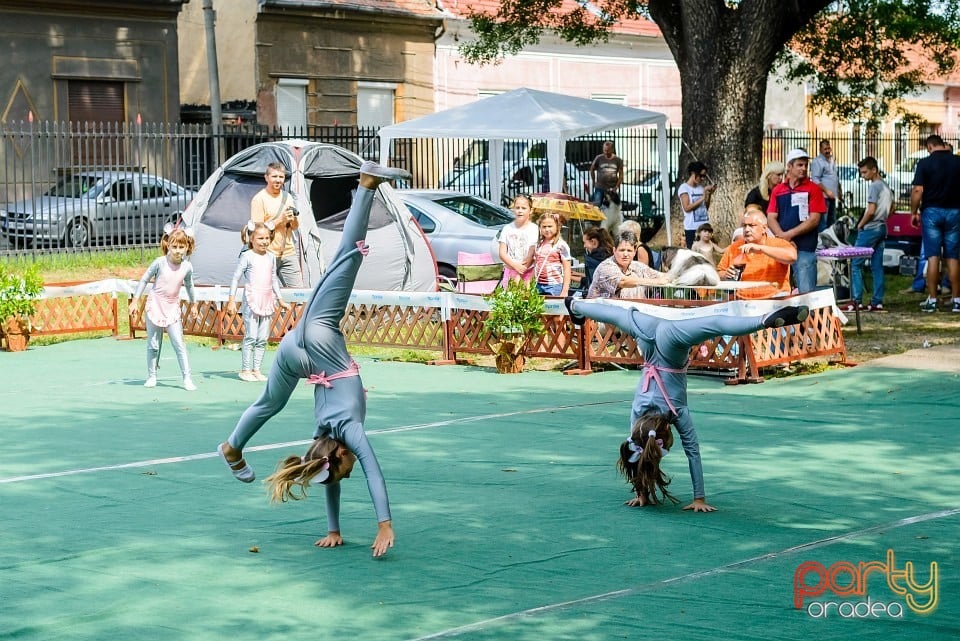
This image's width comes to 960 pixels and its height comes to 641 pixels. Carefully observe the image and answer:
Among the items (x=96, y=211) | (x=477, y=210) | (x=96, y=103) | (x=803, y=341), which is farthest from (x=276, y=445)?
(x=96, y=103)

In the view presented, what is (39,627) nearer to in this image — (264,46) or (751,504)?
(751,504)

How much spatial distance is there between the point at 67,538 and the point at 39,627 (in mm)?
1600

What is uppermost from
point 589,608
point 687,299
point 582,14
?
point 582,14

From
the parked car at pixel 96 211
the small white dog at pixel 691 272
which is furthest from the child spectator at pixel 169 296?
the parked car at pixel 96 211

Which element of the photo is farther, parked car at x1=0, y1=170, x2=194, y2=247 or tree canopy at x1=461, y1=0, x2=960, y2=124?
tree canopy at x1=461, y1=0, x2=960, y2=124

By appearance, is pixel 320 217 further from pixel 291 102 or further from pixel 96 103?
pixel 291 102

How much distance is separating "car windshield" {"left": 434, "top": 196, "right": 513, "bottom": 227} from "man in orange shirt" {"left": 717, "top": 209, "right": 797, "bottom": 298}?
711 cm

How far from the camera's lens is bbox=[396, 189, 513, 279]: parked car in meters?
19.8

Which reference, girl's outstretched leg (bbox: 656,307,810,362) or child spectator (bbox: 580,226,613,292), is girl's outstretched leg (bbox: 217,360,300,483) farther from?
child spectator (bbox: 580,226,613,292)

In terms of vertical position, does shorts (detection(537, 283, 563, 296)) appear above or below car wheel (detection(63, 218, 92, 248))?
below

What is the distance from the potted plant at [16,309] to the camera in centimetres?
1634

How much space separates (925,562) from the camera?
22.3ft

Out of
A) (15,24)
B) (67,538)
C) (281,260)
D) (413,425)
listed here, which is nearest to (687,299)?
(413,425)

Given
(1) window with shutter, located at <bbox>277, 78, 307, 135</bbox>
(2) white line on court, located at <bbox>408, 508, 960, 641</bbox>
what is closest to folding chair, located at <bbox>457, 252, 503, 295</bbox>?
(2) white line on court, located at <bbox>408, 508, 960, 641</bbox>
